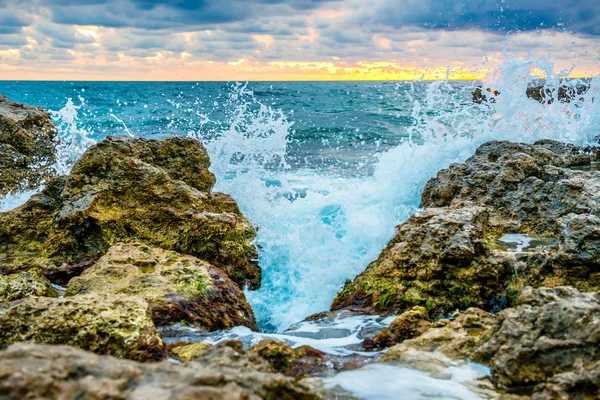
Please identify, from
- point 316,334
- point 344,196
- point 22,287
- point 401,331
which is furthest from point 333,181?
point 401,331

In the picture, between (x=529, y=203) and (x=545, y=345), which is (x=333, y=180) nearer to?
(x=529, y=203)

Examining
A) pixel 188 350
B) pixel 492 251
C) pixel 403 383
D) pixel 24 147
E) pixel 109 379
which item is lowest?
pixel 188 350

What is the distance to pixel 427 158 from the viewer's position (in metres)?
8.07

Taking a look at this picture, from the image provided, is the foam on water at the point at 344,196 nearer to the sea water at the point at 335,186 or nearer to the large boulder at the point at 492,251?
the sea water at the point at 335,186

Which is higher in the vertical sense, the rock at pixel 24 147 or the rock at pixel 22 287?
the rock at pixel 24 147

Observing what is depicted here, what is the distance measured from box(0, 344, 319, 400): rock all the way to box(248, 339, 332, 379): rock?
0.77 meters

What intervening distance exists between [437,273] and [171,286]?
203 centimetres

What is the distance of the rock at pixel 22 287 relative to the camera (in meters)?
3.49

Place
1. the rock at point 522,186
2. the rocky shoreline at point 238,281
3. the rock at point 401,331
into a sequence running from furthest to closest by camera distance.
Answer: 1. the rock at point 522,186
2. the rock at point 401,331
3. the rocky shoreline at point 238,281

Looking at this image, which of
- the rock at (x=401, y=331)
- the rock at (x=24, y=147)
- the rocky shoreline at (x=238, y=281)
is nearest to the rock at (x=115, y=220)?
the rocky shoreline at (x=238, y=281)

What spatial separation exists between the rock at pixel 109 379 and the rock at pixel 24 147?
590 cm

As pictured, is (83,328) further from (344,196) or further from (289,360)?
(344,196)

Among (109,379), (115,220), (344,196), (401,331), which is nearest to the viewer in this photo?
(109,379)

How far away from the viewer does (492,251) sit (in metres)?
3.97
